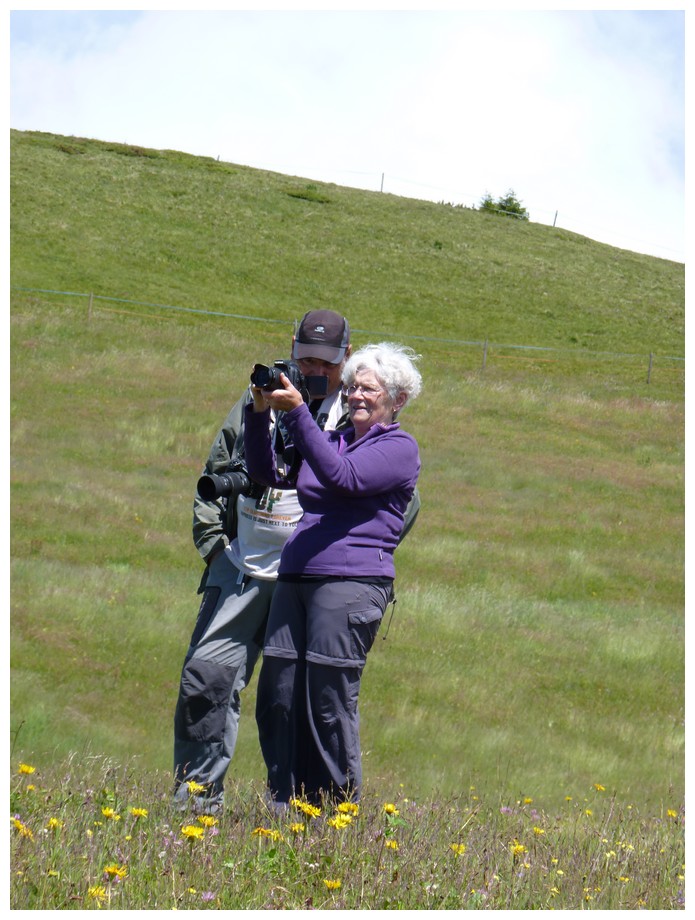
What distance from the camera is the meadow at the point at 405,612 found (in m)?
3.30

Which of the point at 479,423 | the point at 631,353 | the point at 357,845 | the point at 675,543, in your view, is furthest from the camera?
the point at 631,353

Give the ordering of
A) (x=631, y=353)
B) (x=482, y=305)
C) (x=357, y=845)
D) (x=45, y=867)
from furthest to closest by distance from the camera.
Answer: (x=482, y=305) < (x=631, y=353) < (x=357, y=845) < (x=45, y=867)

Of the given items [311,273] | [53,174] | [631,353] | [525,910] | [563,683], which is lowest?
[563,683]

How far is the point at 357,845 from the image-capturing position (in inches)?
131

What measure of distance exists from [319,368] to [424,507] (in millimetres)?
12586

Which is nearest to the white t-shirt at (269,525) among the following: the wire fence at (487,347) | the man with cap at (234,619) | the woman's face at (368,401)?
the man with cap at (234,619)

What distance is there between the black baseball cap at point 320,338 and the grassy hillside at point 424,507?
2.14 metres

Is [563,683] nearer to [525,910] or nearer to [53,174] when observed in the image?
[525,910]

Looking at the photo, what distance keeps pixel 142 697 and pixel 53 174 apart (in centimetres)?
4924

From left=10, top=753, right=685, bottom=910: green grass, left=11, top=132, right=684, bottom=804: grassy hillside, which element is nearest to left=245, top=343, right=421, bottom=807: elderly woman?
left=10, top=753, right=685, bottom=910: green grass

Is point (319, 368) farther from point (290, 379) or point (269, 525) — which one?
point (269, 525)

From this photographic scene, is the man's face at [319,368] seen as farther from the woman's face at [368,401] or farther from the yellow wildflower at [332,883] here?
the yellow wildflower at [332,883]

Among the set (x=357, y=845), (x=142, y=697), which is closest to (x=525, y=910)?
(x=357, y=845)

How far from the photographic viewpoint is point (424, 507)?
17109mm
